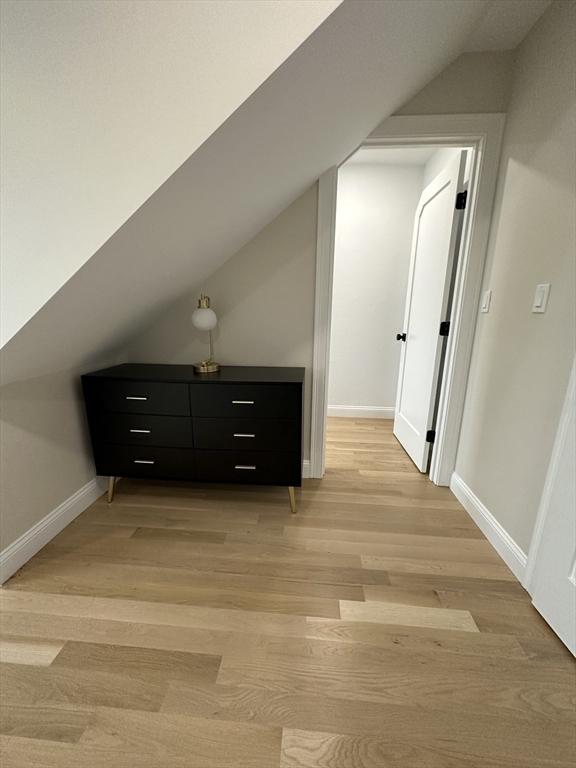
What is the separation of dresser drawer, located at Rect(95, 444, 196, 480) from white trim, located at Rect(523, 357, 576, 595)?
5.33ft

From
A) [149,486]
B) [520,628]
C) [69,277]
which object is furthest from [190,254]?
[520,628]

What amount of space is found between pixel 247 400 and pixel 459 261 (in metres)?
1.48

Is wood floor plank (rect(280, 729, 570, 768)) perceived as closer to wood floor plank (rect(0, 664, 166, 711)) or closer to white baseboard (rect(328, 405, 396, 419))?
wood floor plank (rect(0, 664, 166, 711))

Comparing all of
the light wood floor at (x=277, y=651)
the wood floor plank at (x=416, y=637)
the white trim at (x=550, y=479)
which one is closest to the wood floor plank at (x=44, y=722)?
the light wood floor at (x=277, y=651)

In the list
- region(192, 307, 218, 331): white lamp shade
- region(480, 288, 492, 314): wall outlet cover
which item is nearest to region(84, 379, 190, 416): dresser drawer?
region(192, 307, 218, 331): white lamp shade

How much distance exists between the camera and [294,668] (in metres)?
1.03

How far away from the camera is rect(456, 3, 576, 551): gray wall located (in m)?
1.22

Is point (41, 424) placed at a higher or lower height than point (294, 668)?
higher

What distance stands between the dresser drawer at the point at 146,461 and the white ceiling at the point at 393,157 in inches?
102

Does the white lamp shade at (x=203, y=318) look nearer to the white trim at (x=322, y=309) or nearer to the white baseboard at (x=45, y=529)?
the white trim at (x=322, y=309)

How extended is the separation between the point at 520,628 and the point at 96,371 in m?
2.29

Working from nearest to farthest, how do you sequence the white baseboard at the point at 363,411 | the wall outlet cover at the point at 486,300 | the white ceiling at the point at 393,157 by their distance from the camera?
1. the wall outlet cover at the point at 486,300
2. the white ceiling at the point at 393,157
3. the white baseboard at the point at 363,411

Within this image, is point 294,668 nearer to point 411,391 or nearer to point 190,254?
point 190,254

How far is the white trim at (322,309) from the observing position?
5.65 ft
